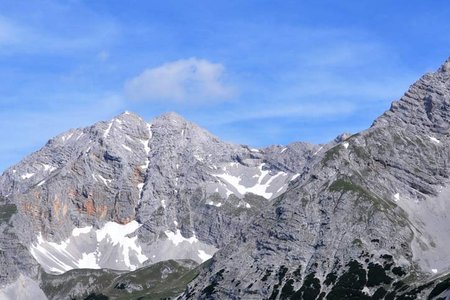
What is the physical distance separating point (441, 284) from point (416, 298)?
23.7 ft

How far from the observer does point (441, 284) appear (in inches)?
7594

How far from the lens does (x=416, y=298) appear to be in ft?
642
